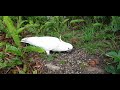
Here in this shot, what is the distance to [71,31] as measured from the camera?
2.56 metres

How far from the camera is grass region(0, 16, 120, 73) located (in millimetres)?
2152

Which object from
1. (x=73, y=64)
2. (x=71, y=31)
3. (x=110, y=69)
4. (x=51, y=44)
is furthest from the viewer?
(x=71, y=31)

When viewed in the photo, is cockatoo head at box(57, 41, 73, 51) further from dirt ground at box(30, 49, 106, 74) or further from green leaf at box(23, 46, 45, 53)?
green leaf at box(23, 46, 45, 53)

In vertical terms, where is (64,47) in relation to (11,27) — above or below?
below

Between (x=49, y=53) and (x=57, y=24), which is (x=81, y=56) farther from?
(x=57, y=24)

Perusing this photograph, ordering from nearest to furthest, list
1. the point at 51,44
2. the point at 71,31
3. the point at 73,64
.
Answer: the point at 73,64
the point at 51,44
the point at 71,31

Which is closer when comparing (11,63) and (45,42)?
(11,63)

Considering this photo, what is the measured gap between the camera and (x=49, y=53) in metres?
2.13

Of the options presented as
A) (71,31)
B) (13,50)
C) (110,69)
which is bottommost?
(110,69)

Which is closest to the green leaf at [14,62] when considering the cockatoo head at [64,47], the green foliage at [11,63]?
the green foliage at [11,63]

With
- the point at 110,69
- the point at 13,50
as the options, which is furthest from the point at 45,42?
the point at 110,69

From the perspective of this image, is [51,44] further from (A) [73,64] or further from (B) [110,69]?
(B) [110,69]
